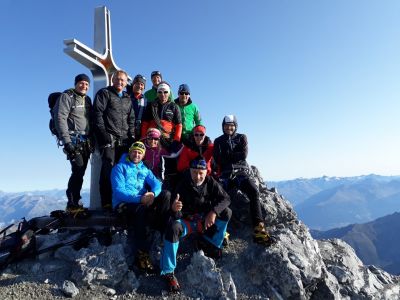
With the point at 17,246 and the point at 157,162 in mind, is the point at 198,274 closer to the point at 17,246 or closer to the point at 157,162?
the point at 157,162

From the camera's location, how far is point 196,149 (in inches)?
388

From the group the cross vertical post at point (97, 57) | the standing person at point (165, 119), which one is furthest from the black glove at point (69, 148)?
the standing person at point (165, 119)

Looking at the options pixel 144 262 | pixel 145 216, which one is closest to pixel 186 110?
pixel 145 216

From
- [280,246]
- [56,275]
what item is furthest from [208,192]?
[56,275]

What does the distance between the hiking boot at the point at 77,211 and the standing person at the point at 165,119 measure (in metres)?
3.08

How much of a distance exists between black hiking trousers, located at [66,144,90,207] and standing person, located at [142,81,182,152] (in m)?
2.00

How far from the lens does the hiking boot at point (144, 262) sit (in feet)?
24.7

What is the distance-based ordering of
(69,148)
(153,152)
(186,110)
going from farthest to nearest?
(186,110) < (153,152) < (69,148)

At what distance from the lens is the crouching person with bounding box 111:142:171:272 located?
7.35 m

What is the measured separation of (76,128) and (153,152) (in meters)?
2.42

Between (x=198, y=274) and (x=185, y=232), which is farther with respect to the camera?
(x=198, y=274)

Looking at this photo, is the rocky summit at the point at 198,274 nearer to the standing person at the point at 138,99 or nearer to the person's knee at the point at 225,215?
the person's knee at the point at 225,215

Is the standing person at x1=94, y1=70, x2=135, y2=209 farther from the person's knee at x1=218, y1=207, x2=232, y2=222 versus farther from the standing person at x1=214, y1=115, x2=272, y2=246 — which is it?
the person's knee at x1=218, y1=207, x2=232, y2=222

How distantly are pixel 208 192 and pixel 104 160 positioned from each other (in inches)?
133
